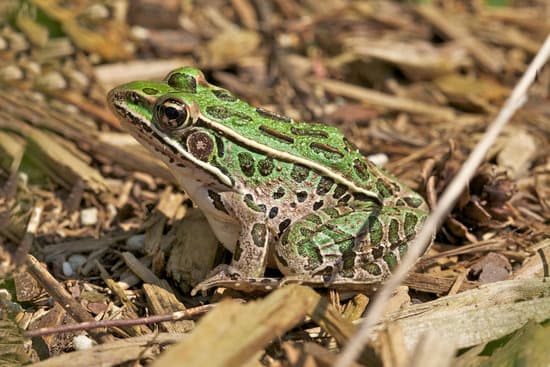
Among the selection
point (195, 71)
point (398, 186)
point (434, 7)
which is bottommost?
point (398, 186)

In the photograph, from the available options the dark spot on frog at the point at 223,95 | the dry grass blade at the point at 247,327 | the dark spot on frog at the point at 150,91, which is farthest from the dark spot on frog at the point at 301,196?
the dark spot on frog at the point at 150,91

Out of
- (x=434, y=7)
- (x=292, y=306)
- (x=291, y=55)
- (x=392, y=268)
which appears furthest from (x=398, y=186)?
(x=434, y=7)

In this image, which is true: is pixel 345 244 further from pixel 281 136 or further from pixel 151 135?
pixel 151 135

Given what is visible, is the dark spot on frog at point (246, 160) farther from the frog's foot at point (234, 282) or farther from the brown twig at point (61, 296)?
the brown twig at point (61, 296)

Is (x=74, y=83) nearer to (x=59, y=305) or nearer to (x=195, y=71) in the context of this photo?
(x=195, y=71)

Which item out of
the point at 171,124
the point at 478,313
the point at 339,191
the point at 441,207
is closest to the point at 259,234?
the point at 339,191

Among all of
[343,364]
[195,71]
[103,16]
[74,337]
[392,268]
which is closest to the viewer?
[343,364]

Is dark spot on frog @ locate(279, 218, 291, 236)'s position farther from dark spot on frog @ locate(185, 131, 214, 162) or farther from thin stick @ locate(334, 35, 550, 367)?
thin stick @ locate(334, 35, 550, 367)

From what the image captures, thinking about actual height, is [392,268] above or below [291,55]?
below
